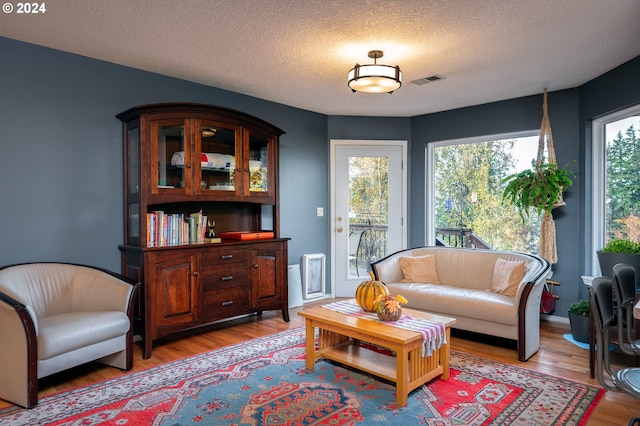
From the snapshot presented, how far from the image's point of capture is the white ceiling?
8.45 feet

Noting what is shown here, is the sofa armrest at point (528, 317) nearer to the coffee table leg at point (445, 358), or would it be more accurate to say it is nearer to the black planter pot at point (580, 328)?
the black planter pot at point (580, 328)

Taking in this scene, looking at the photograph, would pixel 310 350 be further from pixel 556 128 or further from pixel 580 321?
pixel 556 128

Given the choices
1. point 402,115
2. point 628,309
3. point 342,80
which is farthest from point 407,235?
point 628,309

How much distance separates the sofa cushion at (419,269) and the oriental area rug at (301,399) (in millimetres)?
1290

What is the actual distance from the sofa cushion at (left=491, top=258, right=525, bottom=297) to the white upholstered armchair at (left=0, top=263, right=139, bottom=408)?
10.3ft

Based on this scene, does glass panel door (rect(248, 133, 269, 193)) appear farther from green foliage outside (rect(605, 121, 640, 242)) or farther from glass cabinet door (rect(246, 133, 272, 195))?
green foliage outside (rect(605, 121, 640, 242))

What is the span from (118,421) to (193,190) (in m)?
1.94

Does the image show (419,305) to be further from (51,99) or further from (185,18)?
(51,99)

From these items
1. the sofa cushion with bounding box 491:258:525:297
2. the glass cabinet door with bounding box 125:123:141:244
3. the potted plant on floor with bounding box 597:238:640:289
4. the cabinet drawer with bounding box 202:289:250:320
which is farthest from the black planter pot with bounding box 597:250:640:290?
the glass cabinet door with bounding box 125:123:141:244

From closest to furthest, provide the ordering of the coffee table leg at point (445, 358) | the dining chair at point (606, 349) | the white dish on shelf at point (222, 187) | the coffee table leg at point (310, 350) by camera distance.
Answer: the dining chair at point (606, 349) < the coffee table leg at point (445, 358) < the coffee table leg at point (310, 350) < the white dish on shelf at point (222, 187)

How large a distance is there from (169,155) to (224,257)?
1049 millimetres

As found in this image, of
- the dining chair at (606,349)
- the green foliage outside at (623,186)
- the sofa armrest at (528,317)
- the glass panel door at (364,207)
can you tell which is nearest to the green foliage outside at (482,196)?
the glass panel door at (364,207)

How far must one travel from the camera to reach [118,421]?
2299 mm

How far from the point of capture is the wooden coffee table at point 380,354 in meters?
2.48
